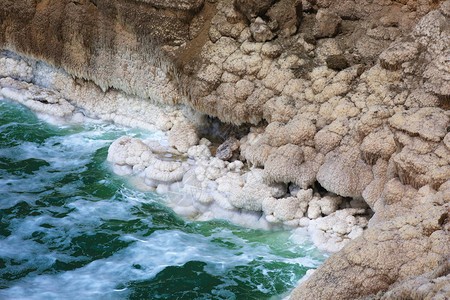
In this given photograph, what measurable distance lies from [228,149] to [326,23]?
2195 mm

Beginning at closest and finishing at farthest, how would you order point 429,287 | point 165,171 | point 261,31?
point 429,287, point 165,171, point 261,31

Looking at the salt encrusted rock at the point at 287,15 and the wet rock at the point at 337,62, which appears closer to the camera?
the wet rock at the point at 337,62

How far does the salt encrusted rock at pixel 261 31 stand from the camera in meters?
8.12

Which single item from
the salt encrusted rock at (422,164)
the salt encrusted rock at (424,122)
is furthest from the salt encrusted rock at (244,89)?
the salt encrusted rock at (422,164)

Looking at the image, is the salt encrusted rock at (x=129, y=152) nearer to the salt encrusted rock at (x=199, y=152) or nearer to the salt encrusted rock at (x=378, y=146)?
the salt encrusted rock at (x=199, y=152)

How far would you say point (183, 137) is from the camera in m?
8.77

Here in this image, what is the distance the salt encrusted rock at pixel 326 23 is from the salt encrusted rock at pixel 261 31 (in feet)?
2.11

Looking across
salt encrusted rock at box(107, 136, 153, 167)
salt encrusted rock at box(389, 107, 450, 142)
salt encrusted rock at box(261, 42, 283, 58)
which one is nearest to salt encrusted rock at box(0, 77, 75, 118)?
salt encrusted rock at box(107, 136, 153, 167)

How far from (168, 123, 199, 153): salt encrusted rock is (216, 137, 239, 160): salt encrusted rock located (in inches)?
20.8

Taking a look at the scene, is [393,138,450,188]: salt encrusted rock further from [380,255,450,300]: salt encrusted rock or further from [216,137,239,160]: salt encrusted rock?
[216,137,239,160]: salt encrusted rock

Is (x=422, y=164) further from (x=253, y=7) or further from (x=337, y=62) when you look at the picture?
(x=253, y=7)

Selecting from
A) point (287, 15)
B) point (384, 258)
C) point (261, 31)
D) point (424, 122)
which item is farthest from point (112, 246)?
point (287, 15)

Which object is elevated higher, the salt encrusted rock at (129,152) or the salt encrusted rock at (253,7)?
the salt encrusted rock at (253,7)

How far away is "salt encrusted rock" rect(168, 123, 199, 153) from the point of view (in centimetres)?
867
